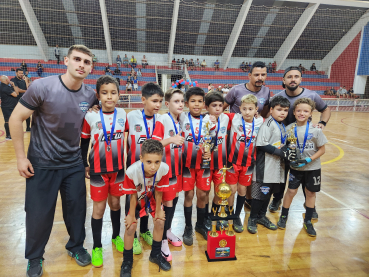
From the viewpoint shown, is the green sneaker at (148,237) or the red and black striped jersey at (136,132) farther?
the green sneaker at (148,237)

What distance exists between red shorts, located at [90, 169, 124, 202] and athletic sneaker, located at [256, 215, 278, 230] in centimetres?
198

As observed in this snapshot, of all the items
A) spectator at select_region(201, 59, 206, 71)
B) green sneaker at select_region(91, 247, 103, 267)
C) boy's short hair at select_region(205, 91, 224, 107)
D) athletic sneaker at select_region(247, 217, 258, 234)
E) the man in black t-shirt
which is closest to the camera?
green sneaker at select_region(91, 247, 103, 267)

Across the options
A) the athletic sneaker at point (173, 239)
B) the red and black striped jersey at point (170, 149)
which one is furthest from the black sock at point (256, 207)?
the red and black striped jersey at point (170, 149)

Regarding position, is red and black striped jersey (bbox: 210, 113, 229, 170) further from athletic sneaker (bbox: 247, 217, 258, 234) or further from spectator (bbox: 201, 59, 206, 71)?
spectator (bbox: 201, 59, 206, 71)

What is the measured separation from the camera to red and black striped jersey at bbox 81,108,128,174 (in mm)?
2359

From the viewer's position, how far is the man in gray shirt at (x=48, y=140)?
210 centimetres

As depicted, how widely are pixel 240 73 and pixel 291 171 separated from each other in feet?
66.0

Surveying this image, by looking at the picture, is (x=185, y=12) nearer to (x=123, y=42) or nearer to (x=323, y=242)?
(x=123, y=42)

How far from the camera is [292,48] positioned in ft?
72.8

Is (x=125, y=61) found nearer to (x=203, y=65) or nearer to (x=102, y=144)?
(x=203, y=65)

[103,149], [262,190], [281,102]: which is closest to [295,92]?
[281,102]

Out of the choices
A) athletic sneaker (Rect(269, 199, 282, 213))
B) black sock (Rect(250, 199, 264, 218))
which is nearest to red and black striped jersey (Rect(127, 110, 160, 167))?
black sock (Rect(250, 199, 264, 218))

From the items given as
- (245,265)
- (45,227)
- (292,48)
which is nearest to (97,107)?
(45,227)

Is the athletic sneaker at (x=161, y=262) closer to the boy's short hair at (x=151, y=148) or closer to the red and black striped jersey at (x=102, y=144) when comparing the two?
the red and black striped jersey at (x=102, y=144)
